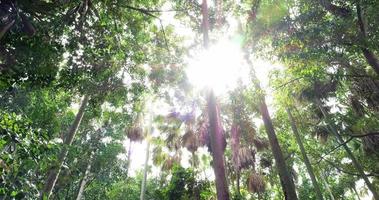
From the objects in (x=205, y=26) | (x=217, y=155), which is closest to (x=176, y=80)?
(x=205, y=26)

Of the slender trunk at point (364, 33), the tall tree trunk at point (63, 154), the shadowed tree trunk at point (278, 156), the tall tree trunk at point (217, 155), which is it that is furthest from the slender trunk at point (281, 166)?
the tall tree trunk at point (63, 154)

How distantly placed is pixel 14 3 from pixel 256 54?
28.3ft

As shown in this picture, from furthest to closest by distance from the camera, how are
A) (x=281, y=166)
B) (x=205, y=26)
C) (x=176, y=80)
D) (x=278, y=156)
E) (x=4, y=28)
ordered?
(x=176, y=80) → (x=278, y=156) → (x=205, y=26) → (x=281, y=166) → (x=4, y=28)

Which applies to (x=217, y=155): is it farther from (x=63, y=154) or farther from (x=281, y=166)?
(x=63, y=154)

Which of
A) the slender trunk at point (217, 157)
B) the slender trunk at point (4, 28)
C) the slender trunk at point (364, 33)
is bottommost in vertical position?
the slender trunk at point (217, 157)

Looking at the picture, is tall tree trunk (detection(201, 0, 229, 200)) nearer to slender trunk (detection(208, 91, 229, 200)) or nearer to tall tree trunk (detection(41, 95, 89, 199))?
slender trunk (detection(208, 91, 229, 200))

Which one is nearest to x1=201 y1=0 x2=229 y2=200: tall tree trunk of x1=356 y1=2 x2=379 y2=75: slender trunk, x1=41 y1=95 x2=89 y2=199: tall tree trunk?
x1=41 y1=95 x2=89 y2=199: tall tree trunk

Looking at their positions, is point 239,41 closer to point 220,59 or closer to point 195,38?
point 220,59

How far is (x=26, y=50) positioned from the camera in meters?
9.34

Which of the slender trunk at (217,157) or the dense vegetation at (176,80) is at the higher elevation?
the dense vegetation at (176,80)

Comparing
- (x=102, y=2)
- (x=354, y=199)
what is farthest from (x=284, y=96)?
(x=354, y=199)

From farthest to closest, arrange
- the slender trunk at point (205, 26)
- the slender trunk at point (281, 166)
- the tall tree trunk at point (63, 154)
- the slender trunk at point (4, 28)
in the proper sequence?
the tall tree trunk at point (63, 154), the slender trunk at point (205, 26), the slender trunk at point (281, 166), the slender trunk at point (4, 28)

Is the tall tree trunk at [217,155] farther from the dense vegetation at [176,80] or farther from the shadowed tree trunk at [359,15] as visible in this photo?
the shadowed tree trunk at [359,15]

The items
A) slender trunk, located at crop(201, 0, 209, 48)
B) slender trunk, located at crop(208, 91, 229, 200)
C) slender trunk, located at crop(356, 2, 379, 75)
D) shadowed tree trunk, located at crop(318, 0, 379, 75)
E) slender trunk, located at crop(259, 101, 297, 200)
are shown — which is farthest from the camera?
slender trunk, located at crop(201, 0, 209, 48)
